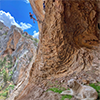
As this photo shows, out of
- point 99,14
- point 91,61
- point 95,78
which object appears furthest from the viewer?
point 99,14

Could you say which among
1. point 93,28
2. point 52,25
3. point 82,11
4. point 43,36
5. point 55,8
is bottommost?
point 43,36

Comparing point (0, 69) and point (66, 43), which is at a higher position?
point (66, 43)

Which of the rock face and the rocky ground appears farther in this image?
the rocky ground

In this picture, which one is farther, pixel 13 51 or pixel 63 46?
pixel 13 51

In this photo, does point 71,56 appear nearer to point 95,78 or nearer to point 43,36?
point 95,78

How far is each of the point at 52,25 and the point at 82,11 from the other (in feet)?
12.3

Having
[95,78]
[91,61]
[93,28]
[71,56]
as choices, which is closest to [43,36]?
[71,56]

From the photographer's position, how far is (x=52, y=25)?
5.37 metres

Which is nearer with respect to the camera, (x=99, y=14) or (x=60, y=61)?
(x=60, y=61)

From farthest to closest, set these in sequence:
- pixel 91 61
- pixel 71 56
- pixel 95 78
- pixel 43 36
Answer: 1. pixel 43 36
2. pixel 71 56
3. pixel 91 61
4. pixel 95 78

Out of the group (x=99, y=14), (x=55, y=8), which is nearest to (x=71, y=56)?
(x=55, y=8)

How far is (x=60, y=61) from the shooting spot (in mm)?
5109

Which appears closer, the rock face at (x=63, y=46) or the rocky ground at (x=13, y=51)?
the rock face at (x=63, y=46)

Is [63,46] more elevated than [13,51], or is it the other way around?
[13,51]
